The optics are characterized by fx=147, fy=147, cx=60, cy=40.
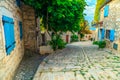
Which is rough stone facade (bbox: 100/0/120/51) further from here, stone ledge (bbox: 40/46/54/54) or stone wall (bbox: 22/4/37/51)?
stone wall (bbox: 22/4/37/51)

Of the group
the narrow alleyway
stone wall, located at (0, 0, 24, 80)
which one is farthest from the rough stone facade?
stone wall, located at (0, 0, 24, 80)

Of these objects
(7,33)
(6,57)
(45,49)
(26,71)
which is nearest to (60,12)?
(45,49)

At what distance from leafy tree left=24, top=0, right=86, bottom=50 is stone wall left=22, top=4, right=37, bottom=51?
2.27ft

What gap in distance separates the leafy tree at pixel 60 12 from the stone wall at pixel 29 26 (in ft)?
2.27

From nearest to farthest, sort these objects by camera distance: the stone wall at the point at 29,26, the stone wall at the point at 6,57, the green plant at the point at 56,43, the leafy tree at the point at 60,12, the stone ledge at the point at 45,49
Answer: the stone wall at the point at 6,57 → the leafy tree at the point at 60,12 → the stone wall at the point at 29,26 → the stone ledge at the point at 45,49 → the green plant at the point at 56,43

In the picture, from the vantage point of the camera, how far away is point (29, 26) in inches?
491

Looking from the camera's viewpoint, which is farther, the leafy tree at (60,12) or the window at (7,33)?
the leafy tree at (60,12)

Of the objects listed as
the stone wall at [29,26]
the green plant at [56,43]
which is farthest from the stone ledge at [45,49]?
the stone wall at [29,26]

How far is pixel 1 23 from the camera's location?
18.0 feet

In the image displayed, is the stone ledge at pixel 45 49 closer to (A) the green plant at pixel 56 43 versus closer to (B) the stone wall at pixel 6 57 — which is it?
(A) the green plant at pixel 56 43

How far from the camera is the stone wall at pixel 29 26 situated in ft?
40.8

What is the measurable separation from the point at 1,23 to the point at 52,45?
31.1 ft

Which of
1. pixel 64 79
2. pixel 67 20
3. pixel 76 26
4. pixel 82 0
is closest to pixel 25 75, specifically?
pixel 64 79

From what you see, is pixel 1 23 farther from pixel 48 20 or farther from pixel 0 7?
pixel 48 20
